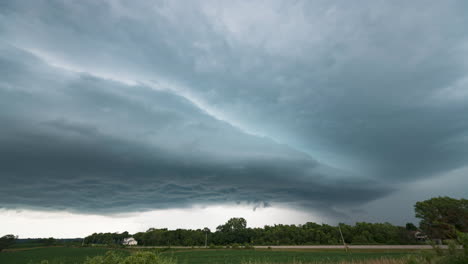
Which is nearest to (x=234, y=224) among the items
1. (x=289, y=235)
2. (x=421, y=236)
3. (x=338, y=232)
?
(x=289, y=235)

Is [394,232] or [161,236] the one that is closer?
[394,232]

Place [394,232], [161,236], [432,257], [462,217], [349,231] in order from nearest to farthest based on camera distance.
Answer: [432,257], [462,217], [394,232], [349,231], [161,236]

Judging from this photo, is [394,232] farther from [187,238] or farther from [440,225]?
[187,238]

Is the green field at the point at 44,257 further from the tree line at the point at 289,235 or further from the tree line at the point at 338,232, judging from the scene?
the tree line at the point at 338,232

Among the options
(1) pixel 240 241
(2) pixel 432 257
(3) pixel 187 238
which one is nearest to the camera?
(2) pixel 432 257

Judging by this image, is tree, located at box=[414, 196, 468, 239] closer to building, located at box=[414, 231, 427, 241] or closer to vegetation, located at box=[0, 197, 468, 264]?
vegetation, located at box=[0, 197, 468, 264]

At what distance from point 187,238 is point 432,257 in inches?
6703

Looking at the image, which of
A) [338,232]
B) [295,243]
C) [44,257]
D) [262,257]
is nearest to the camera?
[262,257]

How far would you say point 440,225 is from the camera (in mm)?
83375

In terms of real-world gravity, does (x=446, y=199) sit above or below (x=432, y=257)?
above

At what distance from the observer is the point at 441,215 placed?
86.1 meters

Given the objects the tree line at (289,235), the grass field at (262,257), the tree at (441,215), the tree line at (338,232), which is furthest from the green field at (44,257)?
the tree at (441,215)

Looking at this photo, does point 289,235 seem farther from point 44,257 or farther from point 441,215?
point 44,257

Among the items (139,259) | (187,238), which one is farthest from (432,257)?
(187,238)
